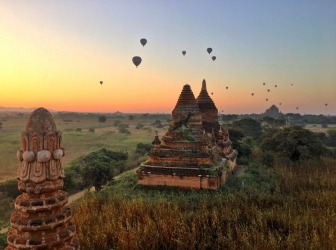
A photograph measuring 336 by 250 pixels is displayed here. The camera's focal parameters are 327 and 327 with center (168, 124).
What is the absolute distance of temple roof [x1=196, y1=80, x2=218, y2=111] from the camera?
25703 mm

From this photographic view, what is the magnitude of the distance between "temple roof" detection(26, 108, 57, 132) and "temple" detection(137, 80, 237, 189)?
14166 mm

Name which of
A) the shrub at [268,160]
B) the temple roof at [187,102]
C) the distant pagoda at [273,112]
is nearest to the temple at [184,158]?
the temple roof at [187,102]

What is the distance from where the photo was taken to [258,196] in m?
15.3

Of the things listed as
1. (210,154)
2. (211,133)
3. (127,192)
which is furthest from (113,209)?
(211,133)

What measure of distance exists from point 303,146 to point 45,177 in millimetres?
30975

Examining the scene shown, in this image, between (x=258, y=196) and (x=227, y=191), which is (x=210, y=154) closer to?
(x=227, y=191)

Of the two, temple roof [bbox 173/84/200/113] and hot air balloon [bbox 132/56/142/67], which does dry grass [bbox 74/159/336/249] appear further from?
hot air balloon [bbox 132/56/142/67]

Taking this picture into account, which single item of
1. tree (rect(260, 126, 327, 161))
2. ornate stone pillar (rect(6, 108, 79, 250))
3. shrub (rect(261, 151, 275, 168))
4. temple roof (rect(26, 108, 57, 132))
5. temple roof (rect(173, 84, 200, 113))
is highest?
temple roof (rect(173, 84, 200, 113))

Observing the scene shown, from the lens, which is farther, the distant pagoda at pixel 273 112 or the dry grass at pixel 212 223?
the distant pagoda at pixel 273 112

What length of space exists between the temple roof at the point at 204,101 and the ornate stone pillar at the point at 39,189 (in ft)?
70.4

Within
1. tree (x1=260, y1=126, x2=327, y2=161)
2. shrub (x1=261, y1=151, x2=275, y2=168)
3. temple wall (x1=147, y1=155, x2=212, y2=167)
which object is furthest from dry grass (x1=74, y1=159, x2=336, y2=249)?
tree (x1=260, y1=126, x2=327, y2=161)

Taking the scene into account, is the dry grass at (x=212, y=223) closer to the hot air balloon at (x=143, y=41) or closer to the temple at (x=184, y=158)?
the temple at (x=184, y=158)

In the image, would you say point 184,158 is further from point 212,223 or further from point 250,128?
point 250,128

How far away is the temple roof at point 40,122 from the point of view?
4.58m
